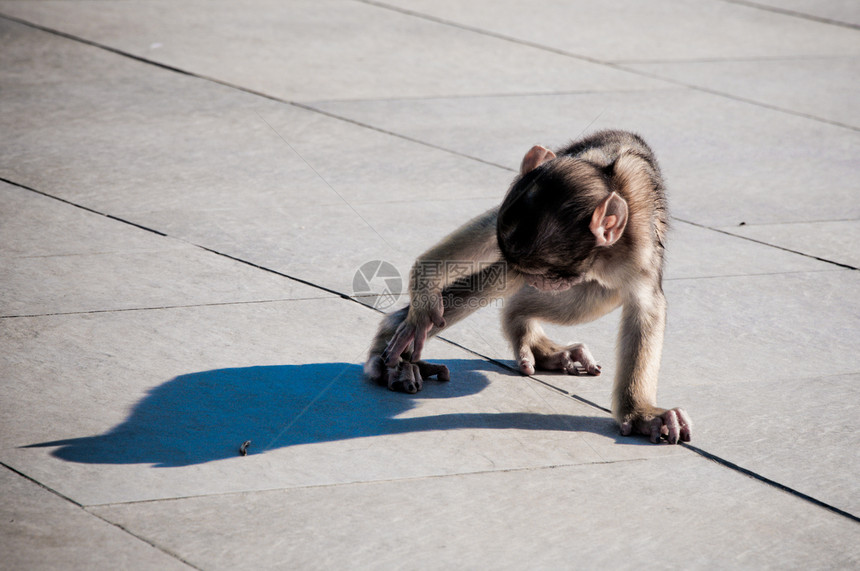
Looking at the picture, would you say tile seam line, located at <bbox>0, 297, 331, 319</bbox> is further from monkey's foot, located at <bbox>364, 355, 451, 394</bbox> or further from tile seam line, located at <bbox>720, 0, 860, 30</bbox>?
tile seam line, located at <bbox>720, 0, 860, 30</bbox>

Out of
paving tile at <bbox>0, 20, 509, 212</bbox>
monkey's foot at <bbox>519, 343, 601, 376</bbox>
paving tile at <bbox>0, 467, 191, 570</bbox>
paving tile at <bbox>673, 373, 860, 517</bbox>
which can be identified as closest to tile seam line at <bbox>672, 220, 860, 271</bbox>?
paving tile at <bbox>0, 20, 509, 212</bbox>

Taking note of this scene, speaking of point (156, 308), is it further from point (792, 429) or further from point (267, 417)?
point (792, 429)

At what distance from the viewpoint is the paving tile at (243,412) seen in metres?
4.42

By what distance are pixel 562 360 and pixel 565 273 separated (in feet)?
3.58

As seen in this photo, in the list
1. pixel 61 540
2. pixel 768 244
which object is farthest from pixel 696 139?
pixel 61 540

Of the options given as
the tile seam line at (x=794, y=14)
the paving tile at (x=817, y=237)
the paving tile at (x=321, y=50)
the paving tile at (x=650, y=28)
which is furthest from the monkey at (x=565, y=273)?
the tile seam line at (x=794, y=14)

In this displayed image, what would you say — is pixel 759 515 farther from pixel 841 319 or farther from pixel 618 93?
pixel 618 93

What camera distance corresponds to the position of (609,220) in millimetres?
4801

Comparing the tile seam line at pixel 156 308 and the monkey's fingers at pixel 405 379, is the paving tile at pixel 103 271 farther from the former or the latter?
the monkey's fingers at pixel 405 379

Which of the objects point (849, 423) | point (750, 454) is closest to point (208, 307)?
point (750, 454)

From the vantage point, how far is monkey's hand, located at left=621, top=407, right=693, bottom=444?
4.99 meters

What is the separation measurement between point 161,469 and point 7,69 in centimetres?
765

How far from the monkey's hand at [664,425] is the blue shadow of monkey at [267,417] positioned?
0.13 metres

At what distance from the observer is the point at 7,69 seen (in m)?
10.8
